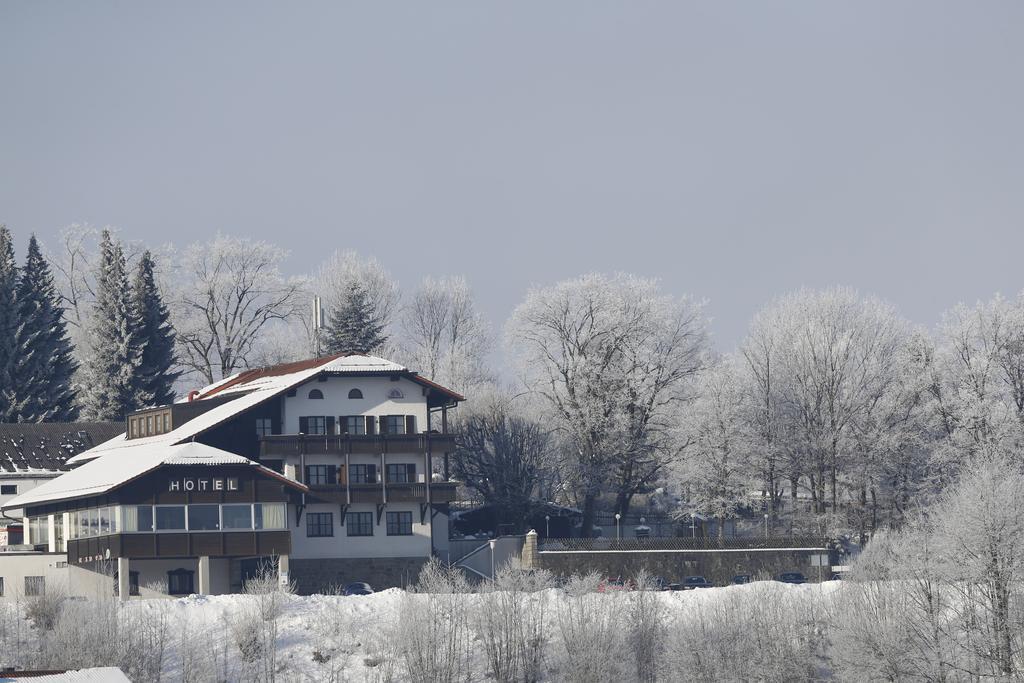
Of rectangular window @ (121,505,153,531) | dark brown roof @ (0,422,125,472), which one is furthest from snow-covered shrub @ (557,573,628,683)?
dark brown roof @ (0,422,125,472)

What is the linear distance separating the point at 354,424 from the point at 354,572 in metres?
7.81

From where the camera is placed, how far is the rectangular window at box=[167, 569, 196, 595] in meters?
82.8

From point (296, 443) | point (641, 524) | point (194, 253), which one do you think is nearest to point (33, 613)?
point (296, 443)

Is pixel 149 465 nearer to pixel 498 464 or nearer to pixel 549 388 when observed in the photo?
pixel 498 464

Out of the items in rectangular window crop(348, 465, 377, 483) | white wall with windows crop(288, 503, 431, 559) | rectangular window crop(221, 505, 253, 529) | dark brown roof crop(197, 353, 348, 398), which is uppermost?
dark brown roof crop(197, 353, 348, 398)

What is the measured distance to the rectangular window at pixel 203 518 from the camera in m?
82.2

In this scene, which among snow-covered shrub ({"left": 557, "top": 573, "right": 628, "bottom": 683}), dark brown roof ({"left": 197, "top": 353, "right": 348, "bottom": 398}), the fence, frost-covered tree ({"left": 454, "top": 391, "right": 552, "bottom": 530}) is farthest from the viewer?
frost-covered tree ({"left": 454, "top": 391, "right": 552, "bottom": 530})

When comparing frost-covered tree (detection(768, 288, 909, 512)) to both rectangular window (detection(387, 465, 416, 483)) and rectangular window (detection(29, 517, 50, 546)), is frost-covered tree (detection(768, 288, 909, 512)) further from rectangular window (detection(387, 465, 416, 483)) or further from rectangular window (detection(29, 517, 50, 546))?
rectangular window (detection(29, 517, 50, 546))

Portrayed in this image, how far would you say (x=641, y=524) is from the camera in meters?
106

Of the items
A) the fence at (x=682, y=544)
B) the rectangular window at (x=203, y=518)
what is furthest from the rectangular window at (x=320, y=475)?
the fence at (x=682, y=544)

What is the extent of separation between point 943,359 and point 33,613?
52795 mm

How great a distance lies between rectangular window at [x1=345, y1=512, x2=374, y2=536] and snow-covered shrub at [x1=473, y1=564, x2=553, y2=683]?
19786 mm

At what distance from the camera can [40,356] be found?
356 ft

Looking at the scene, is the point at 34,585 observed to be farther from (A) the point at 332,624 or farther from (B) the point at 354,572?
(A) the point at 332,624
